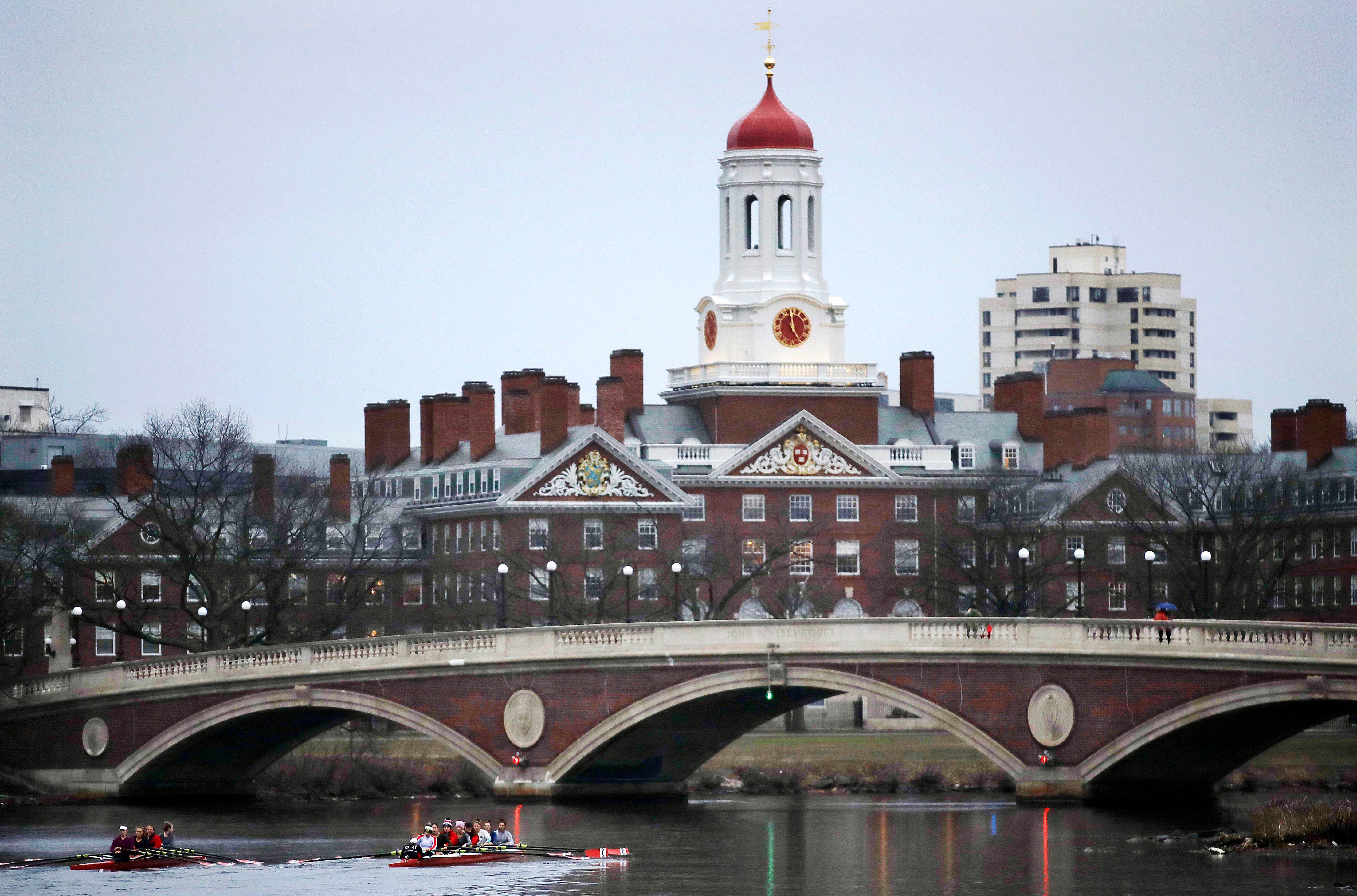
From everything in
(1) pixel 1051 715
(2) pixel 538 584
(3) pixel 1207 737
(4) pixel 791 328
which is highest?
(4) pixel 791 328

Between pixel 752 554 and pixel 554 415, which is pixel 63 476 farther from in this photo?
pixel 752 554

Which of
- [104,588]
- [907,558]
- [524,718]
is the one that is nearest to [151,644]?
[104,588]

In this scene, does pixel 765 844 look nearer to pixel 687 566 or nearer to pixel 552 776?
pixel 552 776

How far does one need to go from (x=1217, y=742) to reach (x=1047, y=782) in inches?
174

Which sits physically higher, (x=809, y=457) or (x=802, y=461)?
(x=809, y=457)

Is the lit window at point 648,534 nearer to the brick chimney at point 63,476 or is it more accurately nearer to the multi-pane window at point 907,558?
the multi-pane window at point 907,558

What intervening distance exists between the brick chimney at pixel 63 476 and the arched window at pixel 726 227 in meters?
28.3

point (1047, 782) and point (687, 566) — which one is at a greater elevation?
point (687, 566)

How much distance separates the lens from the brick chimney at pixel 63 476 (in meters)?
114

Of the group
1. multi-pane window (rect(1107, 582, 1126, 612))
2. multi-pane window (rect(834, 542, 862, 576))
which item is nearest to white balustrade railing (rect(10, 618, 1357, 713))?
multi-pane window (rect(1107, 582, 1126, 612))

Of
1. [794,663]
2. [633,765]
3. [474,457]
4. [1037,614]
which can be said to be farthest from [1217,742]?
[474,457]

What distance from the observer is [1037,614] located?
108312 millimetres

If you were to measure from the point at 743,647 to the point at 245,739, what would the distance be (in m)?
14.6

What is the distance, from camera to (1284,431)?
124688 mm
